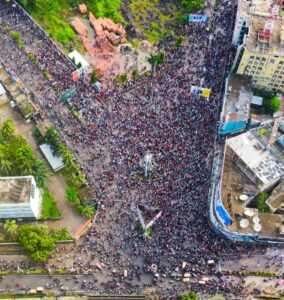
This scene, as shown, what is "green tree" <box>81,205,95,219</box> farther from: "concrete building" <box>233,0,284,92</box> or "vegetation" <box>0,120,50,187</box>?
"concrete building" <box>233,0,284,92</box>

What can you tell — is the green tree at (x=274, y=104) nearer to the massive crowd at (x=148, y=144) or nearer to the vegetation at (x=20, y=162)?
the massive crowd at (x=148, y=144)

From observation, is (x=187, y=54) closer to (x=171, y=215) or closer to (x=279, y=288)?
(x=171, y=215)

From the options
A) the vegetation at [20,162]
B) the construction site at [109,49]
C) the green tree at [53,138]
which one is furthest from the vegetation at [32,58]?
the vegetation at [20,162]

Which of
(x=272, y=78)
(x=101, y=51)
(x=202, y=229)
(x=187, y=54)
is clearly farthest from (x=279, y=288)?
(x=101, y=51)

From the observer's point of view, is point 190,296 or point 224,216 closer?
point 190,296

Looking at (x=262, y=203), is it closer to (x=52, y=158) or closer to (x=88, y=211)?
(x=88, y=211)

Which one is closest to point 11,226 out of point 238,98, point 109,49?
point 109,49

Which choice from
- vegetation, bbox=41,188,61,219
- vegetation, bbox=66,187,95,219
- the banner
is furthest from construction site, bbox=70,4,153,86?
vegetation, bbox=41,188,61,219
